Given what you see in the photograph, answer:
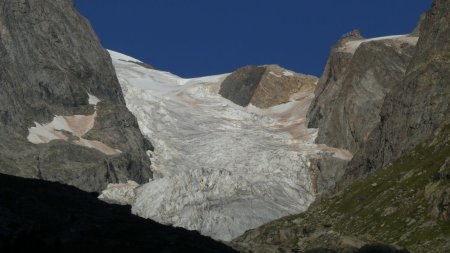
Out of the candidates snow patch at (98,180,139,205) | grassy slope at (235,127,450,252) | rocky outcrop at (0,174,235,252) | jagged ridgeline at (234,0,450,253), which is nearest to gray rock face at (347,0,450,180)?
jagged ridgeline at (234,0,450,253)

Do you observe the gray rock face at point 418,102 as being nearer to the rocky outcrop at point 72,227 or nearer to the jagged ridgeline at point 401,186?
the jagged ridgeline at point 401,186

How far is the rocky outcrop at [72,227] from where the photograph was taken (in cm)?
5381

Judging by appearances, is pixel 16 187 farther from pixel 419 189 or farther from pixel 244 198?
pixel 244 198

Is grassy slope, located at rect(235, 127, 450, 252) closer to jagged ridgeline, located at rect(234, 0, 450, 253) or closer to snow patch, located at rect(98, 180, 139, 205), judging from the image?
A: jagged ridgeline, located at rect(234, 0, 450, 253)

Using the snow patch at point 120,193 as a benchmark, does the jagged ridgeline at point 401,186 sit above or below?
above

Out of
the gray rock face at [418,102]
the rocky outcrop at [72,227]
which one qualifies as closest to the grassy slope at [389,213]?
the gray rock face at [418,102]

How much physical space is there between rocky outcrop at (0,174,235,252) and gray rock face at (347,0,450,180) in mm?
79188

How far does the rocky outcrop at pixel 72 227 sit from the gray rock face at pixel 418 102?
260 feet

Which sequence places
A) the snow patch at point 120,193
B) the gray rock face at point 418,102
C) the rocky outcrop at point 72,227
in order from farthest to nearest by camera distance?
1. the snow patch at point 120,193
2. the gray rock face at point 418,102
3. the rocky outcrop at point 72,227

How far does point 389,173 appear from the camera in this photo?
392 ft

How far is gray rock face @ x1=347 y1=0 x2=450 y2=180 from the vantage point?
146 meters

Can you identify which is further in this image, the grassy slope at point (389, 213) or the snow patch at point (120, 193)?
the snow patch at point (120, 193)

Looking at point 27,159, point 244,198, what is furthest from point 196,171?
point 27,159

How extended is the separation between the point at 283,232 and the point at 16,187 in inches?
1867
